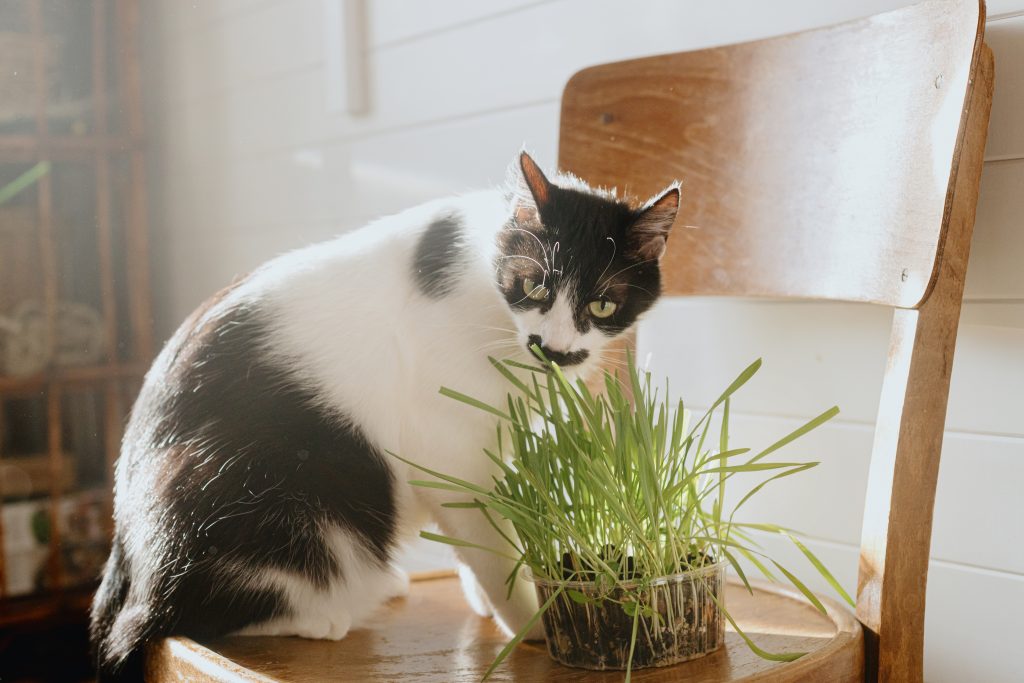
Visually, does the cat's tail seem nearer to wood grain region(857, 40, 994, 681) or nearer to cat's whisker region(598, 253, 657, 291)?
cat's whisker region(598, 253, 657, 291)

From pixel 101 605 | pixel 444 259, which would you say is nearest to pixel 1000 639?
pixel 444 259

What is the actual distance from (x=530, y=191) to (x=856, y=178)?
33 cm

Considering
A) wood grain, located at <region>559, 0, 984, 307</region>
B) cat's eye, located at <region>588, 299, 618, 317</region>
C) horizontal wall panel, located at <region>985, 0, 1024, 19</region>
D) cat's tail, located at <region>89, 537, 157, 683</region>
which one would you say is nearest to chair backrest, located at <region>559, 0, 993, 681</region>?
wood grain, located at <region>559, 0, 984, 307</region>

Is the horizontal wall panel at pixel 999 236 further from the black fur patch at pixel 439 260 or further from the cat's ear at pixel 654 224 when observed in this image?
the black fur patch at pixel 439 260

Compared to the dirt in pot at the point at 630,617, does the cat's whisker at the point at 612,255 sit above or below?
above

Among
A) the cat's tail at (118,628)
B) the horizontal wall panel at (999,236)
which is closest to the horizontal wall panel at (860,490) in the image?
the horizontal wall panel at (999,236)

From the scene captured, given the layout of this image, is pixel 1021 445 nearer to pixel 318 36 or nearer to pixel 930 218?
pixel 930 218

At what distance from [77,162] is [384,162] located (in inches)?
28.8

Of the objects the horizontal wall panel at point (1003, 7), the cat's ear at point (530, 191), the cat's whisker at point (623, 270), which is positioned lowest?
the cat's whisker at point (623, 270)

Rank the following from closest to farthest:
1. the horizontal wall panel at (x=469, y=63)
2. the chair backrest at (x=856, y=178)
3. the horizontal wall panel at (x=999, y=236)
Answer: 1. the chair backrest at (x=856, y=178)
2. the horizontal wall panel at (x=999, y=236)
3. the horizontal wall panel at (x=469, y=63)

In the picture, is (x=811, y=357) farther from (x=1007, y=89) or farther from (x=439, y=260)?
(x=439, y=260)

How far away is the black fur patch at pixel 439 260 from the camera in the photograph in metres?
0.90

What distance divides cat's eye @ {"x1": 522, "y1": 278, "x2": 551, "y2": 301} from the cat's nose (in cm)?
3

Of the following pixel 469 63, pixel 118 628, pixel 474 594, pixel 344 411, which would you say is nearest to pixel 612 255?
pixel 344 411
